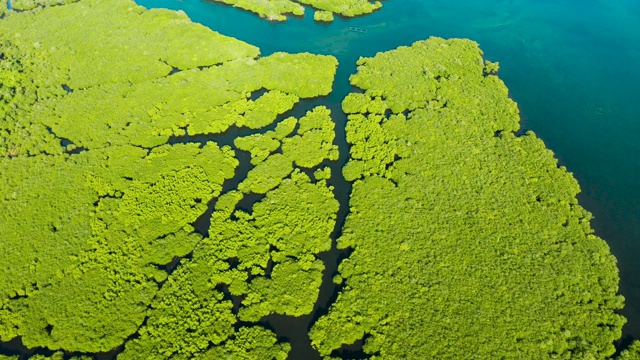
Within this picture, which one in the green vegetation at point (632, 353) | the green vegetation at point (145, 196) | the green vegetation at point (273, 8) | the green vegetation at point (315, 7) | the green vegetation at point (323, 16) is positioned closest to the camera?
the green vegetation at point (632, 353)

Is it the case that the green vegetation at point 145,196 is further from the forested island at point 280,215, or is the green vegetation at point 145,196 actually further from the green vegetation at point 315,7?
the green vegetation at point 315,7

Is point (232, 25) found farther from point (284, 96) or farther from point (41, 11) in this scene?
point (41, 11)

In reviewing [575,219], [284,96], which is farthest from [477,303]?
[284,96]

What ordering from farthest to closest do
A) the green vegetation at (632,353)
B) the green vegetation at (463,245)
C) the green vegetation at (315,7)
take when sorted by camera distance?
the green vegetation at (315,7)
the green vegetation at (463,245)
the green vegetation at (632,353)

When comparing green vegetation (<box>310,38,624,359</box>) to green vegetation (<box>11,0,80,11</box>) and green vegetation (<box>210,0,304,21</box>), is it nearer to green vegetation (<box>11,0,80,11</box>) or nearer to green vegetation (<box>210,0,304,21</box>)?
green vegetation (<box>210,0,304,21</box>)

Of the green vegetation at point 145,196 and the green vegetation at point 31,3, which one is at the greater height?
the green vegetation at point 31,3

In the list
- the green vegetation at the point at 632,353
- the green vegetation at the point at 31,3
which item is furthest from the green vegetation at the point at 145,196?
the green vegetation at the point at 632,353

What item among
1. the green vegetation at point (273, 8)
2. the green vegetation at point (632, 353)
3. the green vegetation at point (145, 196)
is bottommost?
the green vegetation at point (145, 196)
